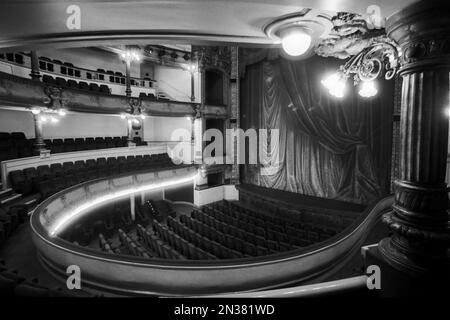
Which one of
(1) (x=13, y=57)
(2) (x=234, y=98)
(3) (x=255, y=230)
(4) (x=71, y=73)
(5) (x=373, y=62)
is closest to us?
(5) (x=373, y=62)

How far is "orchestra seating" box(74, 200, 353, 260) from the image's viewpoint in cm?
677

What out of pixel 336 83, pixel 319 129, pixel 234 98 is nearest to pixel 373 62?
pixel 336 83

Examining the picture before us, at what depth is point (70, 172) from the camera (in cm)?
961

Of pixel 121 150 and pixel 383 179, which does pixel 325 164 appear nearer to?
pixel 383 179

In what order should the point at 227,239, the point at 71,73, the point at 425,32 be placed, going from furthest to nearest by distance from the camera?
the point at 71,73 < the point at 227,239 < the point at 425,32

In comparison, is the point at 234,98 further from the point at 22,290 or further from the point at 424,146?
the point at 424,146

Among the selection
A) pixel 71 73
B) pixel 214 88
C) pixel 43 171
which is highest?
pixel 71 73

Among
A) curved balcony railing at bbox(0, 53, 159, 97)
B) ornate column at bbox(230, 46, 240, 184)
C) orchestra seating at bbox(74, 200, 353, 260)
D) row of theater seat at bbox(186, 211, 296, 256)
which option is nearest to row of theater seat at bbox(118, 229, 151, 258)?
orchestra seating at bbox(74, 200, 353, 260)

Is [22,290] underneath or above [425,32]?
underneath

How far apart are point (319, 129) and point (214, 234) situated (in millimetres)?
6180

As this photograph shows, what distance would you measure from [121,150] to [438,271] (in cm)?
1356

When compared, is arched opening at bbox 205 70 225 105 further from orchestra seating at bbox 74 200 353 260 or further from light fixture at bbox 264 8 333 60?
light fixture at bbox 264 8 333 60

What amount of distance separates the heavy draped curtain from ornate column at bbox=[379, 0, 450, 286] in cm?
830
